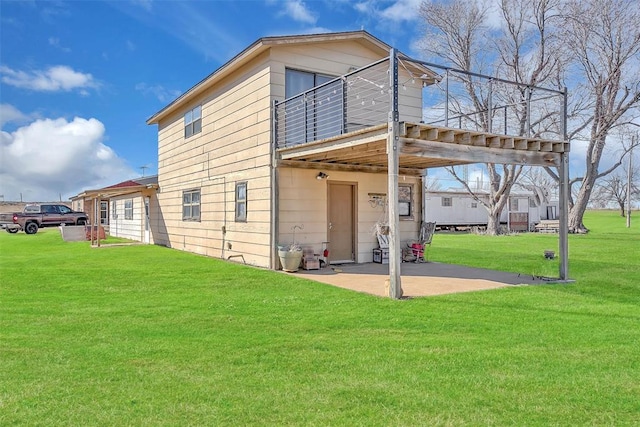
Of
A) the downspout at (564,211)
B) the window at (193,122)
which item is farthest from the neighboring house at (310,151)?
the window at (193,122)

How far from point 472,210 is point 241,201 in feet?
78.1

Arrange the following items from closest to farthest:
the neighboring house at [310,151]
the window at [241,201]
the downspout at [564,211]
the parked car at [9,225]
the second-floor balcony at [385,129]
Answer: the second-floor balcony at [385,129]
the downspout at [564,211]
the neighboring house at [310,151]
the window at [241,201]
the parked car at [9,225]

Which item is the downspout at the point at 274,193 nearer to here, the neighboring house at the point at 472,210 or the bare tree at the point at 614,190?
the neighboring house at the point at 472,210

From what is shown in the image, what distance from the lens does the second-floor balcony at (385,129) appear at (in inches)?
309

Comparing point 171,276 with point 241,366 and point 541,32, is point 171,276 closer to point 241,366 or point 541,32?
point 241,366

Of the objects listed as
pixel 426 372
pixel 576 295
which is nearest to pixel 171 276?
pixel 426 372

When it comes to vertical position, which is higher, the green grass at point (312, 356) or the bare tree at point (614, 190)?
the bare tree at point (614, 190)

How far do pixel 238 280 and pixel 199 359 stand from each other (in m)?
4.76

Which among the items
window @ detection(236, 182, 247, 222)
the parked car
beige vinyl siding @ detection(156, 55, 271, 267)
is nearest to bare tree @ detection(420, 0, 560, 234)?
beige vinyl siding @ detection(156, 55, 271, 267)

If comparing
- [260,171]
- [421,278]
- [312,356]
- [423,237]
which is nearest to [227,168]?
[260,171]

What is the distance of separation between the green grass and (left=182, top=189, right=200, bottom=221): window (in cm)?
701

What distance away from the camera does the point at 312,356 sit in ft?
14.6

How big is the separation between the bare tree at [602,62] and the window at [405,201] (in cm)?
1822

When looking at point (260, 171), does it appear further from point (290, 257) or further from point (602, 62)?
point (602, 62)
